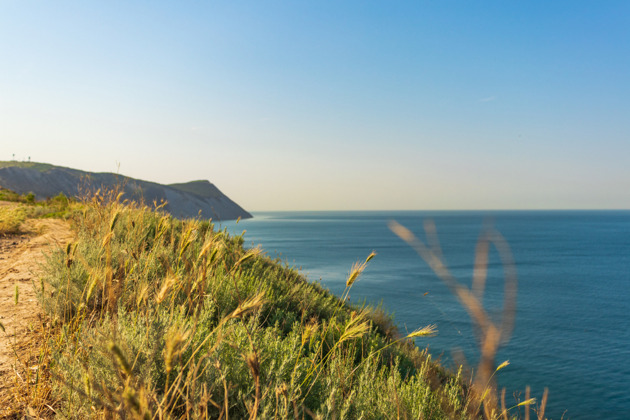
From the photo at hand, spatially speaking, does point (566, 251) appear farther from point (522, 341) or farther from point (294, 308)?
point (294, 308)

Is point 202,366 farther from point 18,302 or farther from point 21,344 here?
point 18,302

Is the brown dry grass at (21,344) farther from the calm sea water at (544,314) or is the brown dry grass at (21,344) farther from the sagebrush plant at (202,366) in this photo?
the calm sea water at (544,314)

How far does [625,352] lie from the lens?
2536 cm

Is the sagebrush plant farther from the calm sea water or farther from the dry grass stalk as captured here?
the calm sea water

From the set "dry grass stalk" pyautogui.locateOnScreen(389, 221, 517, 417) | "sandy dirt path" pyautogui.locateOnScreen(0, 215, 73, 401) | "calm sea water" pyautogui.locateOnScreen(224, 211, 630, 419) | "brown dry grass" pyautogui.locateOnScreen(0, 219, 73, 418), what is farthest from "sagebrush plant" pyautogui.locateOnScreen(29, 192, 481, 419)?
"calm sea water" pyautogui.locateOnScreen(224, 211, 630, 419)

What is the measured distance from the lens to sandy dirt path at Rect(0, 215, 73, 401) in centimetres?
311

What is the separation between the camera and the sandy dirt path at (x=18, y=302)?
3106 millimetres

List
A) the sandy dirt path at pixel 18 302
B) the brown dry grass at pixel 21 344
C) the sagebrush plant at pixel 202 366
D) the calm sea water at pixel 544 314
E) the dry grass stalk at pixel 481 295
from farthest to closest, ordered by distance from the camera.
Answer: the calm sea water at pixel 544 314 < the sandy dirt path at pixel 18 302 < the brown dry grass at pixel 21 344 < the sagebrush plant at pixel 202 366 < the dry grass stalk at pixel 481 295

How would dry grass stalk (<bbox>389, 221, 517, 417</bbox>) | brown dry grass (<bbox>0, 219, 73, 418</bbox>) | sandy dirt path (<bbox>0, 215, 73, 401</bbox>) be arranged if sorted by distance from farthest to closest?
sandy dirt path (<bbox>0, 215, 73, 401</bbox>) < brown dry grass (<bbox>0, 219, 73, 418</bbox>) < dry grass stalk (<bbox>389, 221, 517, 417</bbox>)

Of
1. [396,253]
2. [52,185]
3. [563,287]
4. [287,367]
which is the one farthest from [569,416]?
[52,185]

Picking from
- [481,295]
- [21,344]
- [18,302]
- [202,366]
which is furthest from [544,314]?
[481,295]

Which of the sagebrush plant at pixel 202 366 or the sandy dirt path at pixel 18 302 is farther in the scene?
the sandy dirt path at pixel 18 302

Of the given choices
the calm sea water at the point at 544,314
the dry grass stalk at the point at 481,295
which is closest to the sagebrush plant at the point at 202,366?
the dry grass stalk at the point at 481,295

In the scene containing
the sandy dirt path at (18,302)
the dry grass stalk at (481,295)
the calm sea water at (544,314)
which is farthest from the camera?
the calm sea water at (544,314)
